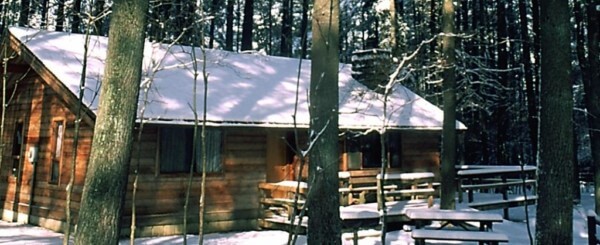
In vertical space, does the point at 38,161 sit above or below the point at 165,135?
below

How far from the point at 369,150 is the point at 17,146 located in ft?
29.3

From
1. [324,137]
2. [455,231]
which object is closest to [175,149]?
[324,137]

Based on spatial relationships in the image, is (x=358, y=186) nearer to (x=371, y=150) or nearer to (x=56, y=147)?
(x=371, y=150)

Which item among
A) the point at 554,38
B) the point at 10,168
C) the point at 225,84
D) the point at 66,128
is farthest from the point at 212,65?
the point at 554,38

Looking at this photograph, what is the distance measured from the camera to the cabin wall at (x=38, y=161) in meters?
10.3

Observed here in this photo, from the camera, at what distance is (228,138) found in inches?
431

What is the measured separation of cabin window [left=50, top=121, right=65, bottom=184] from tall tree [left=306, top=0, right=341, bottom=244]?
6308 millimetres

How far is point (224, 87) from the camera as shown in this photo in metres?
12.1

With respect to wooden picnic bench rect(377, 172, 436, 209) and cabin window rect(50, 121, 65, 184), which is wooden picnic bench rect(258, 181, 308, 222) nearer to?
wooden picnic bench rect(377, 172, 436, 209)

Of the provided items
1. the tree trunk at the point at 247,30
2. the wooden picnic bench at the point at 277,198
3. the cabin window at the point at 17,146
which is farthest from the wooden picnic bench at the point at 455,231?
the tree trunk at the point at 247,30

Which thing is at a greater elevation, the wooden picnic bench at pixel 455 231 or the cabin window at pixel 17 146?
the cabin window at pixel 17 146

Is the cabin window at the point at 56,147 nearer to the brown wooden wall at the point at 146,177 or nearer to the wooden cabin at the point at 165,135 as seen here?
the wooden cabin at the point at 165,135

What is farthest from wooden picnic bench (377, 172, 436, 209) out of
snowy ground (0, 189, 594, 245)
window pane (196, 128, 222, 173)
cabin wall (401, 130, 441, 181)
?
window pane (196, 128, 222, 173)

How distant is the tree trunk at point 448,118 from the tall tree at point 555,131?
10.6ft
